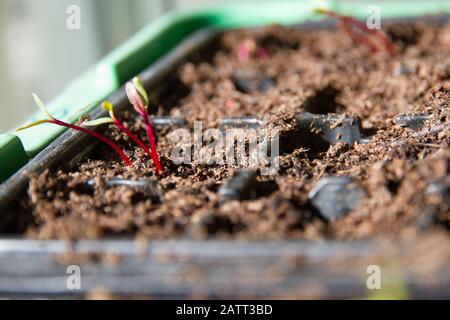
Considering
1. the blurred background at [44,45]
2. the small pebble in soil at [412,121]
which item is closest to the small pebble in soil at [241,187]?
the small pebble in soil at [412,121]

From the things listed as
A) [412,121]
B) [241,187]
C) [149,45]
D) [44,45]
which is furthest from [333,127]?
[44,45]

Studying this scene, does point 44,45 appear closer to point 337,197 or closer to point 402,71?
point 402,71

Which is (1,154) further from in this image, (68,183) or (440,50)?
(440,50)

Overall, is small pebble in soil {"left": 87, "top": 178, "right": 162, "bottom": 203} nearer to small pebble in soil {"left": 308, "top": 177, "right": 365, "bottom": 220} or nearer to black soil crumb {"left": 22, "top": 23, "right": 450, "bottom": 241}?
black soil crumb {"left": 22, "top": 23, "right": 450, "bottom": 241}

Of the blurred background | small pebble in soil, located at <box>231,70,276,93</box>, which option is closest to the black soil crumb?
small pebble in soil, located at <box>231,70,276,93</box>

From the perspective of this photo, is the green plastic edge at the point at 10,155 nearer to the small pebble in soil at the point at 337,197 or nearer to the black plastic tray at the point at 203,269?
the black plastic tray at the point at 203,269
